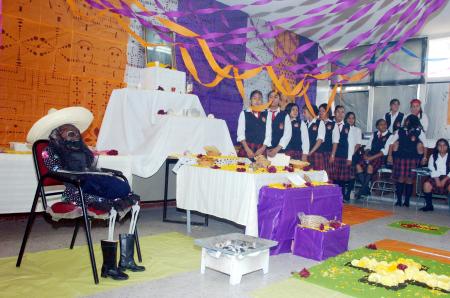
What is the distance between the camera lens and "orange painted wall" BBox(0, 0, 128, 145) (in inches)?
174

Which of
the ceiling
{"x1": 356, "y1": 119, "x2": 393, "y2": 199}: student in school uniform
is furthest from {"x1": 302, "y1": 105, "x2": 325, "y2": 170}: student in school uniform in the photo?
the ceiling

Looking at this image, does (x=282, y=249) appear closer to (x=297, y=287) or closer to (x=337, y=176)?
(x=297, y=287)

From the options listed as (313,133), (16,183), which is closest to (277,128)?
(313,133)

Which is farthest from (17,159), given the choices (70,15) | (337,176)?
(337,176)

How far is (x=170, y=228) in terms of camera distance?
14.4 feet

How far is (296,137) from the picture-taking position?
266 inches

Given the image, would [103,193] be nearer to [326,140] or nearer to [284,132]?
[284,132]

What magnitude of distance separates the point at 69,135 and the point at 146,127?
2172 mm

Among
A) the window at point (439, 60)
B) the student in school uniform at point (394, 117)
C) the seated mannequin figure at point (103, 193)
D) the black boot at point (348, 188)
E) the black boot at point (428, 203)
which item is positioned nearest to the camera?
the seated mannequin figure at point (103, 193)

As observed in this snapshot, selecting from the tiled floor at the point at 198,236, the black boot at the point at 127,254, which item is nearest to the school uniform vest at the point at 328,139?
the tiled floor at the point at 198,236

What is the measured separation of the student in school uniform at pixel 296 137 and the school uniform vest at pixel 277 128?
0.59m

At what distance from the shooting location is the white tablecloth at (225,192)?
3.37 meters

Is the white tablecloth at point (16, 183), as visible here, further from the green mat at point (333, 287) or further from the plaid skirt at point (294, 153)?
the plaid skirt at point (294, 153)

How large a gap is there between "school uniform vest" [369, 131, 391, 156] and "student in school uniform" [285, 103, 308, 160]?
64.2 inches
